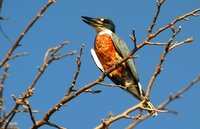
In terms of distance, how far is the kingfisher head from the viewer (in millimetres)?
8620

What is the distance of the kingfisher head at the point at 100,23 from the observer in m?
8.62

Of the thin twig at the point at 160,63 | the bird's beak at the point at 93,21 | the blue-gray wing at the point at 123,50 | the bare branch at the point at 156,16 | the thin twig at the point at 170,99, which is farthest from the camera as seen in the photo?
the bird's beak at the point at 93,21

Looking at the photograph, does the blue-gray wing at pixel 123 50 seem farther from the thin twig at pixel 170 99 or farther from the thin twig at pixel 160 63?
the thin twig at pixel 170 99

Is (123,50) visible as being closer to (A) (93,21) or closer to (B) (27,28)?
(A) (93,21)

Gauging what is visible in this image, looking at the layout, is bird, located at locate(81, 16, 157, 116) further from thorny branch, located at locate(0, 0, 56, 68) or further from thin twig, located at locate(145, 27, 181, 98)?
thorny branch, located at locate(0, 0, 56, 68)

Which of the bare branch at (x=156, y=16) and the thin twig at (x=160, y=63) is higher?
the bare branch at (x=156, y=16)

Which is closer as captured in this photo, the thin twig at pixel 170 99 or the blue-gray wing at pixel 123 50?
the thin twig at pixel 170 99

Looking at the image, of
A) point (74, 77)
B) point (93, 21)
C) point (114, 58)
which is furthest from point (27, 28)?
point (93, 21)

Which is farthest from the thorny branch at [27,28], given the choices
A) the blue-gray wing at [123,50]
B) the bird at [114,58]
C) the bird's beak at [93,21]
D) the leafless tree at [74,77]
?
the bird's beak at [93,21]

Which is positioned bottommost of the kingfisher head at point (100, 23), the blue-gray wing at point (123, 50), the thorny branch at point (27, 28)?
the blue-gray wing at point (123, 50)

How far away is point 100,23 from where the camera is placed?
29.0 feet

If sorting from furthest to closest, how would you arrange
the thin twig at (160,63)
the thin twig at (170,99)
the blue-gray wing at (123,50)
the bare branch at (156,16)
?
the blue-gray wing at (123,50), the bare branch at (156,16), the thin twig at (160,63), the thin twig at (170,99)

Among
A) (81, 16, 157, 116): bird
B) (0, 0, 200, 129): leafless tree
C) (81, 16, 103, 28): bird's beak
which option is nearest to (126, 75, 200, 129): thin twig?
(0, 0, 200, 129): leafless tree

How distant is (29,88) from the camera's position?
340 centimetres
